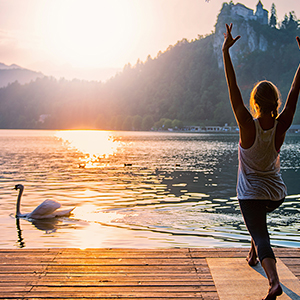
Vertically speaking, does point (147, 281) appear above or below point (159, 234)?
above

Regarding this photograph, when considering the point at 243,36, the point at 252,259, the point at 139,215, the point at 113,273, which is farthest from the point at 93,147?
the point at 243,36

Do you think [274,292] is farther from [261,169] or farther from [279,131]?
[279,131]

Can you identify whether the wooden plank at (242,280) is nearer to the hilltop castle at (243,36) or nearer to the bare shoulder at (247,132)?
the bare shoulder at (247,132)

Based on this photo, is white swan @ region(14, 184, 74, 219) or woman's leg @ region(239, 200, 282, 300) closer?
woman's leg @ region(239, 200, 282, 300)

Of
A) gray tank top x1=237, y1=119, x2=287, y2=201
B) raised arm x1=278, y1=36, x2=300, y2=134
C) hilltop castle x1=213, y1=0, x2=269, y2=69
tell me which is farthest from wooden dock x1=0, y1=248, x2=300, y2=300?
hilltop castle x1=213, y1=0, x2=269, y2=69

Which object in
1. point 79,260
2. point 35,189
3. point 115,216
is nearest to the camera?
point 79,260

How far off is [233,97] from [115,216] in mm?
8926

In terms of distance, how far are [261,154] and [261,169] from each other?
14 cm

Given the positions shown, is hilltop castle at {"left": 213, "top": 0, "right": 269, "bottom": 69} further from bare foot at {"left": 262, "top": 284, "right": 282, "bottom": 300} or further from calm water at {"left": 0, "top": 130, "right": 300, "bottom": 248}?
bare foot at {"left": 262, "top": 284, "right": 282, "bottom": 300}

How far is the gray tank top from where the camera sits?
3.17 meters

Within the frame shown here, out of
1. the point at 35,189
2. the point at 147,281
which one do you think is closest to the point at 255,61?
the point at 35,189

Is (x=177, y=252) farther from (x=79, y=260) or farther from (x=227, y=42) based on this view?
(x=227, y=42)

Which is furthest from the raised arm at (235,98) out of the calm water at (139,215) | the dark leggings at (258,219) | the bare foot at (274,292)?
the calm water at (139,215)

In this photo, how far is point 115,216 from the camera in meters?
11.5
